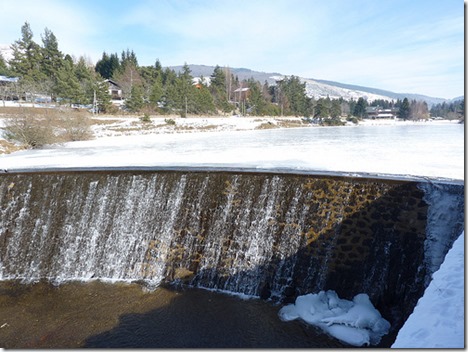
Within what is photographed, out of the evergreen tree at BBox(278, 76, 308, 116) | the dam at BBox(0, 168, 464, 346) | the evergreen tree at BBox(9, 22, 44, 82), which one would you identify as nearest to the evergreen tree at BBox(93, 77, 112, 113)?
the evergreen tree at BBox(9, 22, 44, 82)

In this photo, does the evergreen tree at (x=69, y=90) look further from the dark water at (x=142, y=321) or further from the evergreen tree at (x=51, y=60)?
the dark water at (x=142, y=321)

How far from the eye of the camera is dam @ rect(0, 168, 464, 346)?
21.2 feet

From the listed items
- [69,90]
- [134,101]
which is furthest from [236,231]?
[134,101]

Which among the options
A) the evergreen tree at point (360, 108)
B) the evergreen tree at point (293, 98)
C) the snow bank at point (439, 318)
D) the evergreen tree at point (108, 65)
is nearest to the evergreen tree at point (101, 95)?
the evergreen tree at point (108, 65)

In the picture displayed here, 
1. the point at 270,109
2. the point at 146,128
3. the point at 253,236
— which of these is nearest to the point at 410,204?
the point at 253,236

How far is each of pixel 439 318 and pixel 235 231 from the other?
16.8 ft

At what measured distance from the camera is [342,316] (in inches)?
241

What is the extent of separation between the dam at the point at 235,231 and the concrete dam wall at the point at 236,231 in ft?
0.08

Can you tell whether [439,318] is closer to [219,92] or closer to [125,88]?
[125,88]

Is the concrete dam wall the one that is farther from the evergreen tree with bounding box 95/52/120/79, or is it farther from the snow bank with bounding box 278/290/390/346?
the evergreen tree with bounding box 95/52/120/79

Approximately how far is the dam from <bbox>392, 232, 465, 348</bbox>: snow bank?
232cm

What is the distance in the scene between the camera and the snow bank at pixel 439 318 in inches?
124

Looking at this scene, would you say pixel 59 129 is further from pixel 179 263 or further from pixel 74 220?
pixel 179 263

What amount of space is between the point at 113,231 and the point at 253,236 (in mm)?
4036
